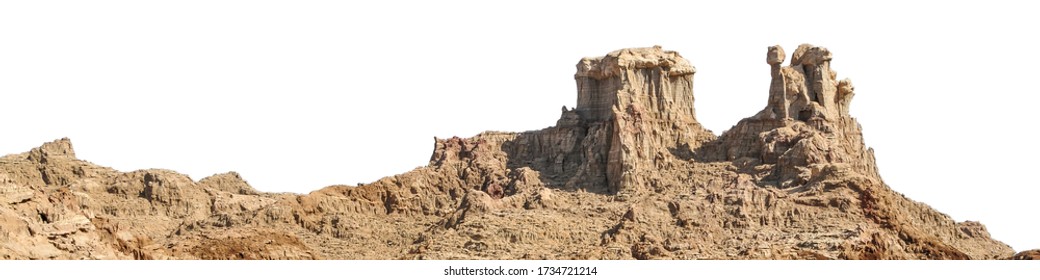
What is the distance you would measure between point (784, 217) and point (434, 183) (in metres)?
19.8

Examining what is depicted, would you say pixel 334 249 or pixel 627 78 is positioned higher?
pixel 627 78

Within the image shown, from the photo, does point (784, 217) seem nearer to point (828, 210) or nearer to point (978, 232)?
point (828, 210)

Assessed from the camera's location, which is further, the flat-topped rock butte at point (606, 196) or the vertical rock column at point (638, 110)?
the vertical rock column at point (638, 110)

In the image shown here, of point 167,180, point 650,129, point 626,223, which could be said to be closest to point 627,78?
point 650,129

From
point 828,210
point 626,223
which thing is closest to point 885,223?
point 828,210

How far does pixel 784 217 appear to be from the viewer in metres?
129

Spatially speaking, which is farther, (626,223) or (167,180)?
(167,180)

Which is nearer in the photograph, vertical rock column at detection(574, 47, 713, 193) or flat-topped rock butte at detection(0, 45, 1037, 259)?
flat-topped rock butte at detection(0, 45, 1037, 259)

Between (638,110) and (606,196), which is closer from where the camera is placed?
(606,196)

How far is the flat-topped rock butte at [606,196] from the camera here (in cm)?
12738

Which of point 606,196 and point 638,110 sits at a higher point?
point 638,110

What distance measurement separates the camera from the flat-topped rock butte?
12738 cm

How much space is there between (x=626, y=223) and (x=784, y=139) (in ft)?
34.8

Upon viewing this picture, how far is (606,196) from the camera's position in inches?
5369
